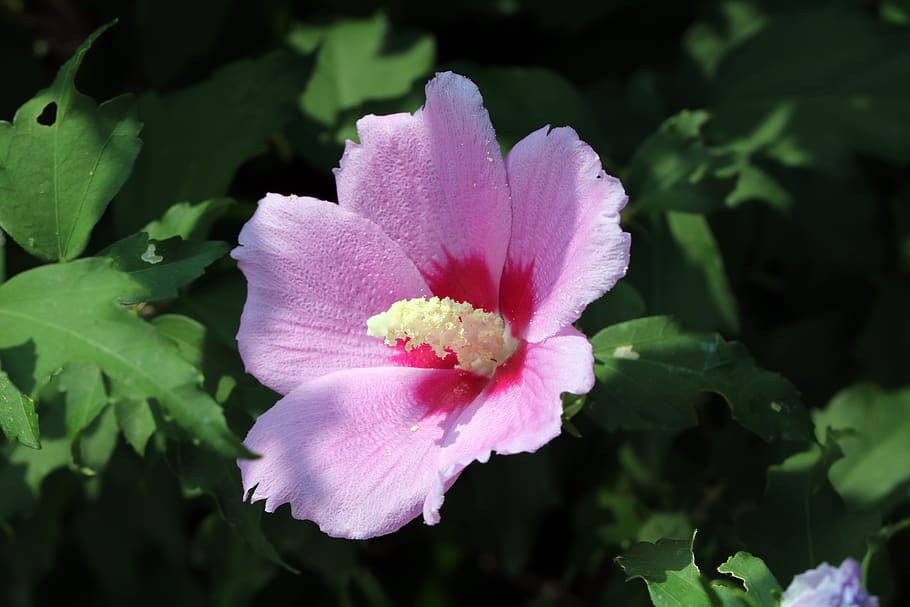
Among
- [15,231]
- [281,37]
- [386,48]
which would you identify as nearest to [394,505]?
[15,231]

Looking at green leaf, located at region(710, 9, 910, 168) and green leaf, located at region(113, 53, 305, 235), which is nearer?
green leaf, located at region(113, 53, 305, 235)

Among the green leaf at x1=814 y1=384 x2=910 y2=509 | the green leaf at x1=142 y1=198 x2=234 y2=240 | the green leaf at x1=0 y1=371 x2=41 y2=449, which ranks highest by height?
the green leaf at x1=142 y1=198 x2=234 y2=240

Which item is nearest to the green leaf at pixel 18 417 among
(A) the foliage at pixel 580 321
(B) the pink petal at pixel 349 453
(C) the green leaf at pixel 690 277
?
(A) the foliage at pixel 580 321

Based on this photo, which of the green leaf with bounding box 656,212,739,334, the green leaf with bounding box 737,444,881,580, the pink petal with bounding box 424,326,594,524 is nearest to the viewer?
the pink petal with bounding box 424,326,594,524

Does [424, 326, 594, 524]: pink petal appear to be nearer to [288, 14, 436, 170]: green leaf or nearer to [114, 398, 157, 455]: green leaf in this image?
[114, 398, 157, 455]: green leaf

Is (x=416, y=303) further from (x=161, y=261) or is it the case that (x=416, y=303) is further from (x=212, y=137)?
(x=212, y=137)

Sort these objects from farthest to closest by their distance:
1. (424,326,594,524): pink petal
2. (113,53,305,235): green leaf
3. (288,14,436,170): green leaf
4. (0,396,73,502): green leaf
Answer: (288,14,436,170): green leaf < (113,53,305,235): green leaf < (0,396,73,502): green leaf < (424,326,594,524): pink petal

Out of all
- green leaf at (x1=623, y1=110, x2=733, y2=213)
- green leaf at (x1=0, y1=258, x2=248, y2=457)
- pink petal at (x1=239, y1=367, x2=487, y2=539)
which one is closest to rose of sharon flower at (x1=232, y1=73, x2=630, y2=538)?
pink petal at (x1=239, y1=367, x2=487, y2=539)

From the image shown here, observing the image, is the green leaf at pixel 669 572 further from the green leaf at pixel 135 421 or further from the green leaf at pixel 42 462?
Result: the green leaf at pixel 42 462
